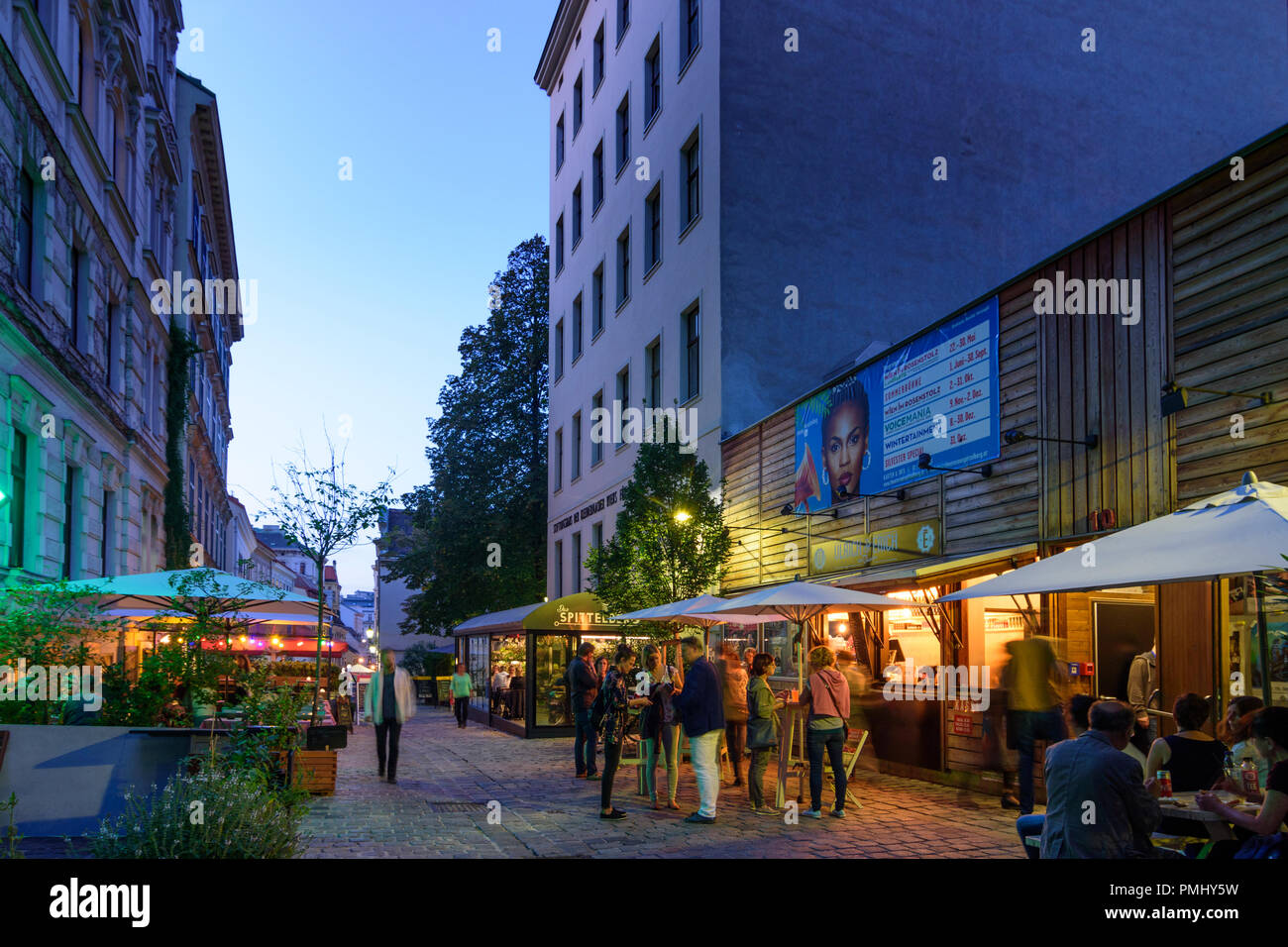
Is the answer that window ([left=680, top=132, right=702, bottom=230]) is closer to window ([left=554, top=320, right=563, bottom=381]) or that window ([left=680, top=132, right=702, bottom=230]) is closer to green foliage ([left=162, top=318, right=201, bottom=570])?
window ([left=554, top=320, right=563, bottom=381])

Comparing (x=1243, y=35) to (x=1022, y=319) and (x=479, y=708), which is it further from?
(x=479, y=708)

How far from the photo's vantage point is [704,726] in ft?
36.3

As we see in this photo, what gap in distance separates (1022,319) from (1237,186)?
3.06 metres

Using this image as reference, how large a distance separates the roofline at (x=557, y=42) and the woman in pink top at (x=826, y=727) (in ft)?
86.6

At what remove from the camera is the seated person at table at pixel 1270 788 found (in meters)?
5.31

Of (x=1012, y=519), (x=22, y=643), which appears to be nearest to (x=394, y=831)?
(x=22, y=643)

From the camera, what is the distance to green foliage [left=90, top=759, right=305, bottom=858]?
20.1 feet

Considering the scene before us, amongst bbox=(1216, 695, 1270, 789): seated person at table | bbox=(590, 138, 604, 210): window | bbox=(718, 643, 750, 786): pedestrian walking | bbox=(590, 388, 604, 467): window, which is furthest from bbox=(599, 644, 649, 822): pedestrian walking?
bbox=(590, 138, 604, 210): window

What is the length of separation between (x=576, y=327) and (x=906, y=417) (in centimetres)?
1955

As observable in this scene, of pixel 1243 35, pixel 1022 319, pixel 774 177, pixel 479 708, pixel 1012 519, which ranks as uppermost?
pixel 1243 35

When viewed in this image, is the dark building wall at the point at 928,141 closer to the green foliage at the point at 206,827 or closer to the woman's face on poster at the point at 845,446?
the woman's face on poster at the point at 845,446

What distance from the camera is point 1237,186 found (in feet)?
32.0

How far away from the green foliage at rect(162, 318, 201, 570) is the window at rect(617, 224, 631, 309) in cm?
1205
